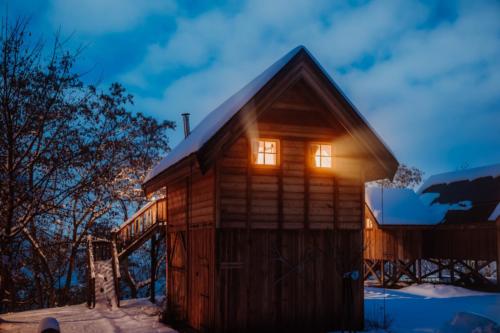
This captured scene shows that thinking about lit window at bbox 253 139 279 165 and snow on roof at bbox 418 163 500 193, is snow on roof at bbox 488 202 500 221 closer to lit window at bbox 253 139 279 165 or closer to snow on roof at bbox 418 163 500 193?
snow on roof at bbox 418 163 500 193

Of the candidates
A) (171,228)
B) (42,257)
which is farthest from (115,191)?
(171,228)

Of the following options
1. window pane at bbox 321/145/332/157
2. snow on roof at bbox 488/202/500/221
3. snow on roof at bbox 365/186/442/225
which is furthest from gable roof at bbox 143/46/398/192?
snow on roof at bbox 365/186/442/225

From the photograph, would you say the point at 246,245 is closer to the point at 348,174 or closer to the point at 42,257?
the point at 348,174

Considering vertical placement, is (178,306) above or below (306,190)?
below

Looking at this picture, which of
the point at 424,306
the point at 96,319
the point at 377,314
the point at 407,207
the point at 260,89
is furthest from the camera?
the point at 407,207

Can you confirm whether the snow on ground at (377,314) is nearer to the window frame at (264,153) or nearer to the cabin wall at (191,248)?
the cabin wall at (191,248)

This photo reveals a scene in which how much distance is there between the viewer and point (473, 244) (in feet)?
86.5

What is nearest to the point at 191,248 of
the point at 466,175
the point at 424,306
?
the point at 424,306

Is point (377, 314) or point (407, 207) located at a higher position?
point (407, 207)

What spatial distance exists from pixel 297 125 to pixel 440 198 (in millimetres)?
20385

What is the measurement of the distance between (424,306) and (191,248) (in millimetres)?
10177

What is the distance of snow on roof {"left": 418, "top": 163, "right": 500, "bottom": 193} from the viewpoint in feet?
95.7

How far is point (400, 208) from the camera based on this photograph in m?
29.5

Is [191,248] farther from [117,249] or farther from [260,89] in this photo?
[117,249]
